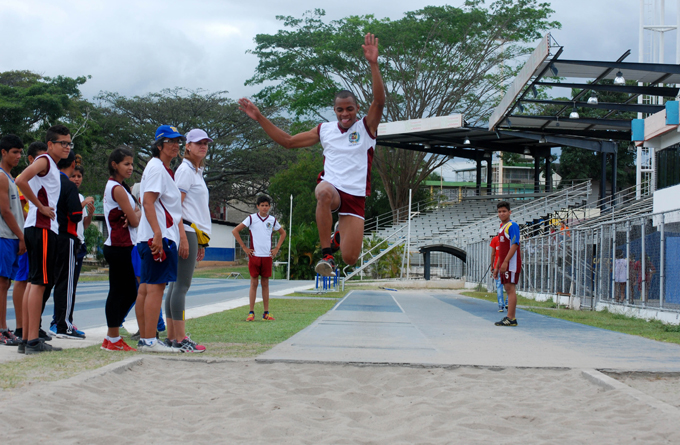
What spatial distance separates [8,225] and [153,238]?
168cm

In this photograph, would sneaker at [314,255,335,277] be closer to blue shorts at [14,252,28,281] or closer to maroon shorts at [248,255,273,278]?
blue shorts at [14,252,28,281]

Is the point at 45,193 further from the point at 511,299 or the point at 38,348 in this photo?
the point at 511,299

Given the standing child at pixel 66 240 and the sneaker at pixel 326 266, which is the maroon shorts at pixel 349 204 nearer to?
the sneaker at pixel 326 266

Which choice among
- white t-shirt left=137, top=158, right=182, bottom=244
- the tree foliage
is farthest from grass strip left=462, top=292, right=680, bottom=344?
the tree foliage

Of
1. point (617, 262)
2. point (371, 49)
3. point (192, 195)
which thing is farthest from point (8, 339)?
point (617, 262)

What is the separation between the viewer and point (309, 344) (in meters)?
6.28

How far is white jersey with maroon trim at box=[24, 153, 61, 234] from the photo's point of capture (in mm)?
5883

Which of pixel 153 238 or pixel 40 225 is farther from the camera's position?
pixel 40 225

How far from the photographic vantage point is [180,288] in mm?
6199

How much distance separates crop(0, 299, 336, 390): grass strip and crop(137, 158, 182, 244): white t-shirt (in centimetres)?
115

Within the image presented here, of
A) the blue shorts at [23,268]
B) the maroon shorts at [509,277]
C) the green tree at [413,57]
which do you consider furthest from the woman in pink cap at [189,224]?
the green tree at [413,57]

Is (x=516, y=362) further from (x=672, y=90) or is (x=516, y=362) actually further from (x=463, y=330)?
(x=672, y=90)

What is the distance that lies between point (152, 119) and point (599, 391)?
4643 cm

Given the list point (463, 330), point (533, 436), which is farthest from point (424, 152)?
point (533, 436)
